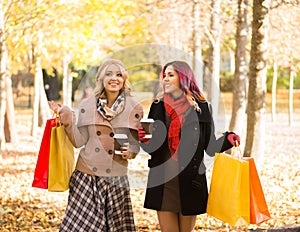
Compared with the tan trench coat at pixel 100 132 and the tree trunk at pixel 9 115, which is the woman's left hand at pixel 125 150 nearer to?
the tan trench coat at pixel 100 132

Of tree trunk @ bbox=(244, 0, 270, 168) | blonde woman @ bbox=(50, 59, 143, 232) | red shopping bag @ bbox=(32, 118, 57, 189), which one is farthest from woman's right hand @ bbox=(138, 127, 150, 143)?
tree trunk @ bbox=(244, 0, 270, 168)

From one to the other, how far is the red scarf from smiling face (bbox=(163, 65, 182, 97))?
0.06 meters

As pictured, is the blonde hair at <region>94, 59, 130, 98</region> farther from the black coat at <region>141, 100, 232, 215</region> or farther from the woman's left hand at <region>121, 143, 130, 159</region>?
the woman's left hand at <region>121, 143, 130, 159</region>

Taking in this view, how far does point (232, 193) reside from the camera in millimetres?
4891

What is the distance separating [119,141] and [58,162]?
0.56 m

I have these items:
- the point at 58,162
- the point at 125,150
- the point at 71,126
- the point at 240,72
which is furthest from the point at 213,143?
the point at 240,72

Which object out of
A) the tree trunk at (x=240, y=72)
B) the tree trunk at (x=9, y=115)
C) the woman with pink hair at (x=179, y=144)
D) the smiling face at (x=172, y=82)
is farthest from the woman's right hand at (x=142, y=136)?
the tree trunk at (x=9, y=115)

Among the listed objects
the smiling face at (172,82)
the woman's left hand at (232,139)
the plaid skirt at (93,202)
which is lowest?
the plaid skirt at (93,202)

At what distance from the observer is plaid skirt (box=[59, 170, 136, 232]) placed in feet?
17.1

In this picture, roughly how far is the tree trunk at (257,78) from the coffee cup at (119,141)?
634cm

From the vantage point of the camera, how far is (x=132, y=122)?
5.18 metres

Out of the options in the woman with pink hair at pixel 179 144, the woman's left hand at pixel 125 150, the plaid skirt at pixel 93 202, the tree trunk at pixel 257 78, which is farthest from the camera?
the tree trunk at pixel 257 78

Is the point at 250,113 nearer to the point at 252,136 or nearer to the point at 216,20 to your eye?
the point at 252,136

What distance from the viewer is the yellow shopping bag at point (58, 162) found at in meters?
5.27
